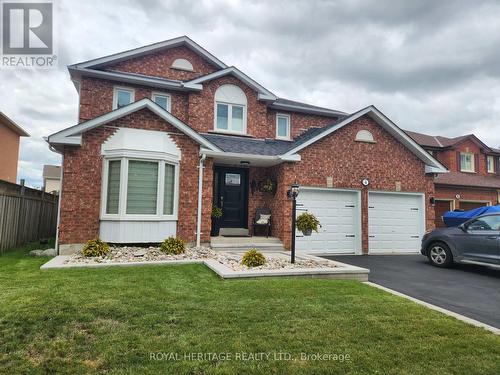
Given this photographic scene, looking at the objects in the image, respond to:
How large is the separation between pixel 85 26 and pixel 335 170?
33.4 ft


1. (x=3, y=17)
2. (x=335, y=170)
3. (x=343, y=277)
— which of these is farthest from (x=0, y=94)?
(x=343, y=277)

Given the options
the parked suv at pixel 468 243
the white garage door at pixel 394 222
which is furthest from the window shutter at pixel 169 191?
the parked suv at pixel 468 243

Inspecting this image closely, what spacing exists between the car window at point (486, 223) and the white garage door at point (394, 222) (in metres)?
3.54

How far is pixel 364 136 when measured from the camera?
11.6 m

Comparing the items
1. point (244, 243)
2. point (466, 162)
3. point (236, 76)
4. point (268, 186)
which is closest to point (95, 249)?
point (244, 243)

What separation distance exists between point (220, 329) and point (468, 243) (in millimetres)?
7634

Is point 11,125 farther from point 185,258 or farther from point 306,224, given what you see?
point 306,224

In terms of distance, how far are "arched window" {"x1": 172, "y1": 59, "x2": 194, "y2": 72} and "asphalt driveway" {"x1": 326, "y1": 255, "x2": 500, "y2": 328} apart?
996 cm

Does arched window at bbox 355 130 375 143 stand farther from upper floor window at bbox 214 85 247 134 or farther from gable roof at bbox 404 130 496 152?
gable roof at bbox 404 130 496 152

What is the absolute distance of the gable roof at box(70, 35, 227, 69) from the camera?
11430 mm

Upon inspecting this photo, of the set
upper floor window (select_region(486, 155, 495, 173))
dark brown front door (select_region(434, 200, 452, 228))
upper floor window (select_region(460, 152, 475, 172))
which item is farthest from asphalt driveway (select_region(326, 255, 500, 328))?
upper floor window (select_region(486, 155, 495, 173))

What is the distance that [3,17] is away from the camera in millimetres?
9758

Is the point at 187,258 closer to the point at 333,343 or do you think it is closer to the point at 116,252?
the point at 116,252

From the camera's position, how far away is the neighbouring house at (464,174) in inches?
648
